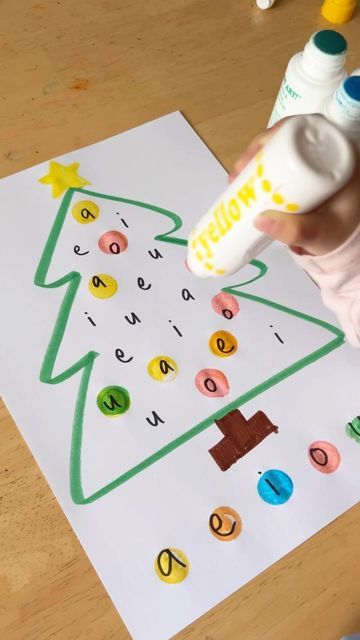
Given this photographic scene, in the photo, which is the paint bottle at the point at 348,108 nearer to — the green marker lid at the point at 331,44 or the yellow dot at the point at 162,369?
the green marker lid at the point at 331,44

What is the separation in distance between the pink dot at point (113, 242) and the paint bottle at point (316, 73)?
168 millimetres

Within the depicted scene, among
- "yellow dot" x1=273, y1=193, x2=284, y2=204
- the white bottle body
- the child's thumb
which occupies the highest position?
the white bottle body

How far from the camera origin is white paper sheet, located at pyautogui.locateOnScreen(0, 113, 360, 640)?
418 millimetres

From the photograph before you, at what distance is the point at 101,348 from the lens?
474 millimetres

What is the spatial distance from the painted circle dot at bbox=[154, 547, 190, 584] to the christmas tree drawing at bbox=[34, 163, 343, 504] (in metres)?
0.06

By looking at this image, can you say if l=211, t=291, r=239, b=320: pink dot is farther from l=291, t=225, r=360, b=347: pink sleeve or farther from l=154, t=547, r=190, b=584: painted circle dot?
l=154, t=547, r=190, b=584: painted circle dot

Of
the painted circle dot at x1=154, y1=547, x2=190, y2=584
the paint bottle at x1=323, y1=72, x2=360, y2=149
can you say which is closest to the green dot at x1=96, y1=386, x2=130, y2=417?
the painted circle dot at x1=154, y1=547, x2=190, y2=584

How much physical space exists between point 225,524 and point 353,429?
0.12 meters

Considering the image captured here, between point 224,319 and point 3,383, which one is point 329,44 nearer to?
point 224,319

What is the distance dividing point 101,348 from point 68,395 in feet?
0.14

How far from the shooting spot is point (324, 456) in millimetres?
458

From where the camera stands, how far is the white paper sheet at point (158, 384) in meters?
0.42

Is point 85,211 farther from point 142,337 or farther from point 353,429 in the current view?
point 353,429

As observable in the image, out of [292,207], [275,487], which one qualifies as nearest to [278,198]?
[292,207]
